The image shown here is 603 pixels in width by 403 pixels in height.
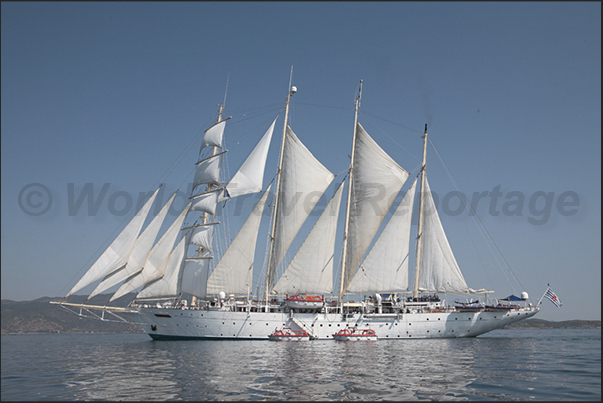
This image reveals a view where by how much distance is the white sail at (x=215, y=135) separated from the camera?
56.6m

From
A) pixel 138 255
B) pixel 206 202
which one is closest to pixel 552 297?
pixel 206 202

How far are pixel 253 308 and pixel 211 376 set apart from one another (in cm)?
2948

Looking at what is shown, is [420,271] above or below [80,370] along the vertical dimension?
above

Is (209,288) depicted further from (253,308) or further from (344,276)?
(344,276)

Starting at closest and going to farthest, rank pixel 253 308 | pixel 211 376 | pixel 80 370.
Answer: pixel 211 376, pixel 80 370, pixel 253 308

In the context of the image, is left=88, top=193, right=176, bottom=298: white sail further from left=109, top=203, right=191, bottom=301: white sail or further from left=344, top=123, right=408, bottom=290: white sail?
left=344, top=123, right=408, bottom=290: white sail

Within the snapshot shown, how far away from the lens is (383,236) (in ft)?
174

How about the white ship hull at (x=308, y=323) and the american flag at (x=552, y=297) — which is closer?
the white ship hull at (x=308, y=323)

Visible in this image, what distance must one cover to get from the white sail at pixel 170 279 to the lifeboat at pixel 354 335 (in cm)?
1919

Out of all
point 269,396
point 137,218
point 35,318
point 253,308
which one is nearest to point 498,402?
point 269,396

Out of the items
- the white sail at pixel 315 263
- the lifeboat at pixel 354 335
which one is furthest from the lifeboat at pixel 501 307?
the white sail at pixel 315 263

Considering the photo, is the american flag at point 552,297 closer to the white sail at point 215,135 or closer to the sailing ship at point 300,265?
the sailing ship at point 300,265

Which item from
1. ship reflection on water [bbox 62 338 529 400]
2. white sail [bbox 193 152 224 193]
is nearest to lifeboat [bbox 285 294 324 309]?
ship reflection on water [bbox 62 338 529 400]

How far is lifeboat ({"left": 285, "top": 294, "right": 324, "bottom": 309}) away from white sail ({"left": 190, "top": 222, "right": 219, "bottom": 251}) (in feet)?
38.7
